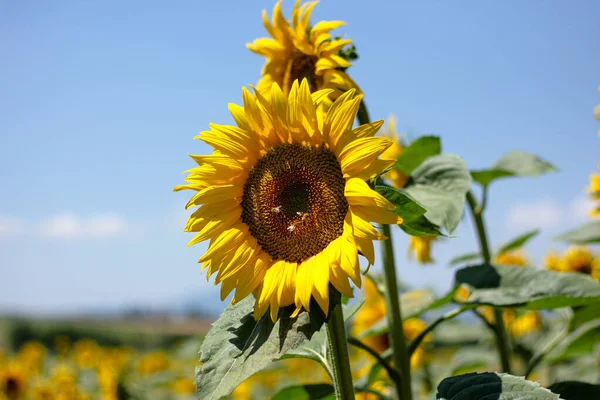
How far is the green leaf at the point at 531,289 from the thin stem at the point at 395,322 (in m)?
0.26

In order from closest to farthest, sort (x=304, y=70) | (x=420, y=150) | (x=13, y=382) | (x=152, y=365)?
(x=420, y=150) < (x=304, y=70) < (x=13, y=382) < (x=152, y=365)

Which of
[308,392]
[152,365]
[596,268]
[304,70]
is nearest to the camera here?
[308,392]

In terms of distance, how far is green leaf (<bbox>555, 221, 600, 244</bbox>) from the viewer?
9.03 feet

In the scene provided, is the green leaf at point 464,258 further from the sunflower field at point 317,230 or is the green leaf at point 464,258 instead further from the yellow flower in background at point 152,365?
the yellow flower in background at point 152,365

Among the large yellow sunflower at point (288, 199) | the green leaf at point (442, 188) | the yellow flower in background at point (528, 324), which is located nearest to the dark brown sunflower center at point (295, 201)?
the large yellow sunflower at point (288, 199)

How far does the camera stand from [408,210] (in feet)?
5.13

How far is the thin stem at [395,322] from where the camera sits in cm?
202

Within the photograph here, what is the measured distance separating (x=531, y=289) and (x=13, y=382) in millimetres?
5978

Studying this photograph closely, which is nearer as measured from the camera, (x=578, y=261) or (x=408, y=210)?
(x=408, y=210)

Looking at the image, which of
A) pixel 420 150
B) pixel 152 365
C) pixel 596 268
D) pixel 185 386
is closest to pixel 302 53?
pixel 420 150

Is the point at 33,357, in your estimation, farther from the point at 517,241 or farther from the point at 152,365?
the point at 517,241

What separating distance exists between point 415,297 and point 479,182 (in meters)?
0.66

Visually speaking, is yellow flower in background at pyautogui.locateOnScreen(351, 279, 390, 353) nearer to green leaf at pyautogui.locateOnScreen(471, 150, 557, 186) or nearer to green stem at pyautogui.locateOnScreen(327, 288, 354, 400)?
green leaf at pyautogui.locateOnScreen(471, 150, 557, 186)

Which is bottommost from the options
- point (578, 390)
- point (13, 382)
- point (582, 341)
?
point (13, 382)
